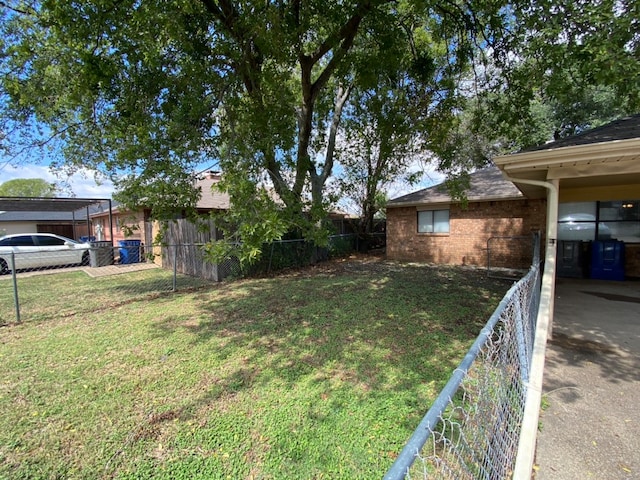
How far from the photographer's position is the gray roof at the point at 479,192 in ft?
35.3

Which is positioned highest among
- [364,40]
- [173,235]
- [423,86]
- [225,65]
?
[364,40]

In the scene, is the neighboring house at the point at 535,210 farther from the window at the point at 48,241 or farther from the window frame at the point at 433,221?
the window at the point at 48,241

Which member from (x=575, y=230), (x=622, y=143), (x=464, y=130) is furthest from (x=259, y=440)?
(x=464, y=130)

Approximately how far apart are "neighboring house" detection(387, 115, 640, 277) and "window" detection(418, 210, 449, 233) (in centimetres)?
4

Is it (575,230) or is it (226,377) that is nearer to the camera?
(226,377)

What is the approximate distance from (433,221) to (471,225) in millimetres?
1454

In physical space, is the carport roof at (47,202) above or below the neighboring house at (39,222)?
above

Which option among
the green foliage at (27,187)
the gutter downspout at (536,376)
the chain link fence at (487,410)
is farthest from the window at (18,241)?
the green foliage at (27,187)

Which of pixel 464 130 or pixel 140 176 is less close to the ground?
pixel 464 130

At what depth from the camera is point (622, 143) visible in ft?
11.3

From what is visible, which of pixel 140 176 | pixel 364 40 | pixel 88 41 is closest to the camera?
pixel 88 41

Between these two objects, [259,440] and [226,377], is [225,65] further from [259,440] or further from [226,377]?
[259,440]

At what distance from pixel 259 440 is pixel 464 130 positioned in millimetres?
20567

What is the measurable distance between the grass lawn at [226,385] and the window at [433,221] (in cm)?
599
